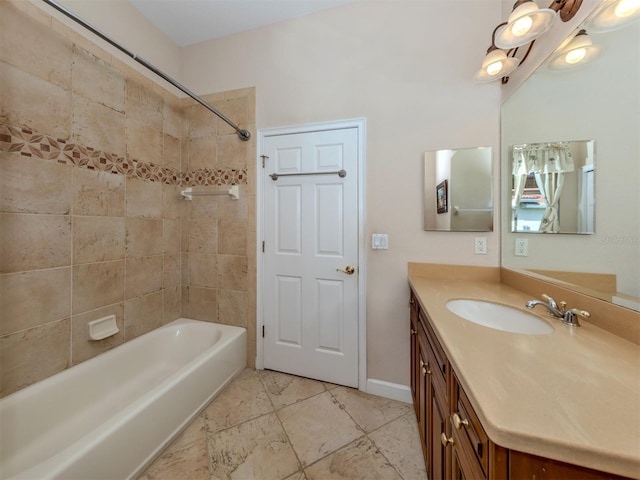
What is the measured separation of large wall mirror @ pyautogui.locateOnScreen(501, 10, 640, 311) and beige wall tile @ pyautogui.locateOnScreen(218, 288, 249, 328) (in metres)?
2.01

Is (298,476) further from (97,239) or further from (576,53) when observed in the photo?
(576,53)

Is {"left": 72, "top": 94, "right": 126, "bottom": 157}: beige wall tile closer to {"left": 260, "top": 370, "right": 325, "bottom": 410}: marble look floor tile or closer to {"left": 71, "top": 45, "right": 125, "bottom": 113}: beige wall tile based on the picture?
{"left": 71, "top": 45, "right": 125, "bottom": 113}: beige wall tile

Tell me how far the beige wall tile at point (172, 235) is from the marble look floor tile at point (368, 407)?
5.87ft

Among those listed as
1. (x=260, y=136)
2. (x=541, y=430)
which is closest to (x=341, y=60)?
(x=260, y=136)

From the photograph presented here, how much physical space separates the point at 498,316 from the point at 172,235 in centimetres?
240

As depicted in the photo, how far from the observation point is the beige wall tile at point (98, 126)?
1.46m

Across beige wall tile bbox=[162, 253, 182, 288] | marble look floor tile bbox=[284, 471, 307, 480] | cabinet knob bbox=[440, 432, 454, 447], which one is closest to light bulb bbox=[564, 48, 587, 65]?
cabinet knob bbox=[440, 432, 454, 447]

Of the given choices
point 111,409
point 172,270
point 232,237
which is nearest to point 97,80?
point 232,237

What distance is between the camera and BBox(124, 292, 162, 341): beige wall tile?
177 cm

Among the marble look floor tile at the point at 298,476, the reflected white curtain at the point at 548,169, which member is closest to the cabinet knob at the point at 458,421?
the marble look floor tile at the point at 298,476

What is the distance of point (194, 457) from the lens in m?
1.28

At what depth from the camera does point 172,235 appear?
6.94 feet

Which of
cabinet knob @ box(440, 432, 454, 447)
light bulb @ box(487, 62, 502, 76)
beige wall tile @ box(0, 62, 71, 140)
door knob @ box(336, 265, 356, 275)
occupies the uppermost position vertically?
light bulb @ box(487, 62, 502, 76)

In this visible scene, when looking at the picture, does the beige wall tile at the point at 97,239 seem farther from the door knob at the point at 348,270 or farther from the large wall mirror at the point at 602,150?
the large wall mirror at the point at 602,150
